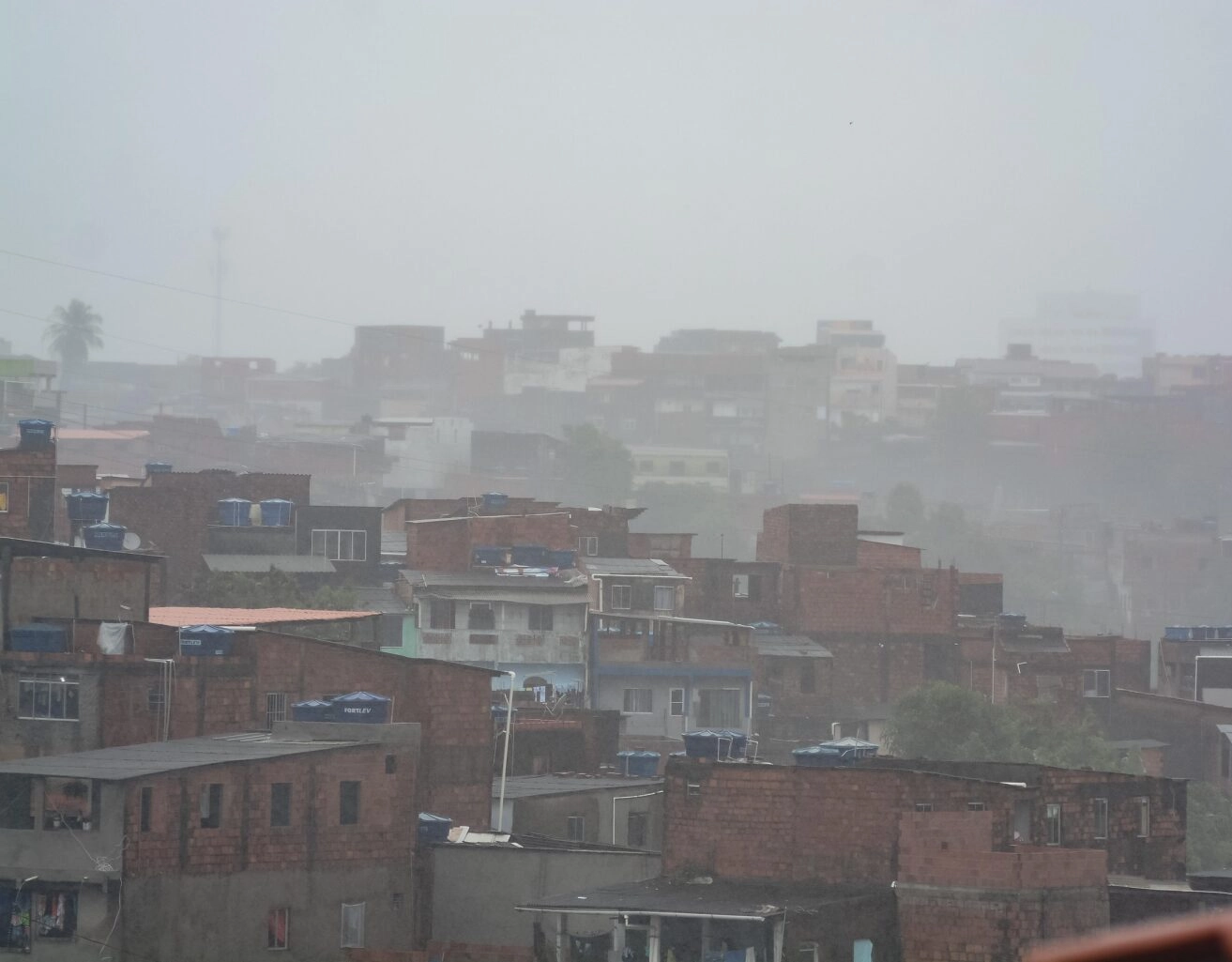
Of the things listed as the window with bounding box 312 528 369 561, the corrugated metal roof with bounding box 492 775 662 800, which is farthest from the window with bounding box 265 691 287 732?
the window with bounding box 312 528 369 561

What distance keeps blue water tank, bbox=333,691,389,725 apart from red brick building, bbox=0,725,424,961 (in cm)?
124

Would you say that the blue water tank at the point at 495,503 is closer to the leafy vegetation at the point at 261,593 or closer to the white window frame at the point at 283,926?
the leafy vegetation at the point at 261,593

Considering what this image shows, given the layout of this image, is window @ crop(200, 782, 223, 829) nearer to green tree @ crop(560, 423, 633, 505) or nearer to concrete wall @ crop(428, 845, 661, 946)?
concrete wall @ crop(428, 845, 661, 946)

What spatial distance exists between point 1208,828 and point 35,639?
26453mm

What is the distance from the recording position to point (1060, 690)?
195 ft

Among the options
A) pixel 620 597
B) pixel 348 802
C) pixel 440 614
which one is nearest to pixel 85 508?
pixel 440 614

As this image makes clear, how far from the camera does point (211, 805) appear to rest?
25.0m

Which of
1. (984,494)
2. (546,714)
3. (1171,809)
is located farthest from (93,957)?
(984,494)

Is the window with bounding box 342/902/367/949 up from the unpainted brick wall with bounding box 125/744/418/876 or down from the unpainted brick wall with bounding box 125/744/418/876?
down

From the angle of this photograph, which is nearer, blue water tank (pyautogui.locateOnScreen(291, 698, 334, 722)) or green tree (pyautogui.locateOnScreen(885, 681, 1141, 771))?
blue water tank (pyautogui.locateOnScreen(291, 698, 334, 722))

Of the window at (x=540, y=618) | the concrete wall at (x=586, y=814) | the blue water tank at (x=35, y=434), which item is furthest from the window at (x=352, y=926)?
the window at (x=540, y=618)

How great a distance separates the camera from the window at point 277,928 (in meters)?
25.3

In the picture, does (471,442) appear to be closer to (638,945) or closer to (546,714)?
(546,714)

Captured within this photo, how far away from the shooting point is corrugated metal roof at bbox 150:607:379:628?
37.5 meters
